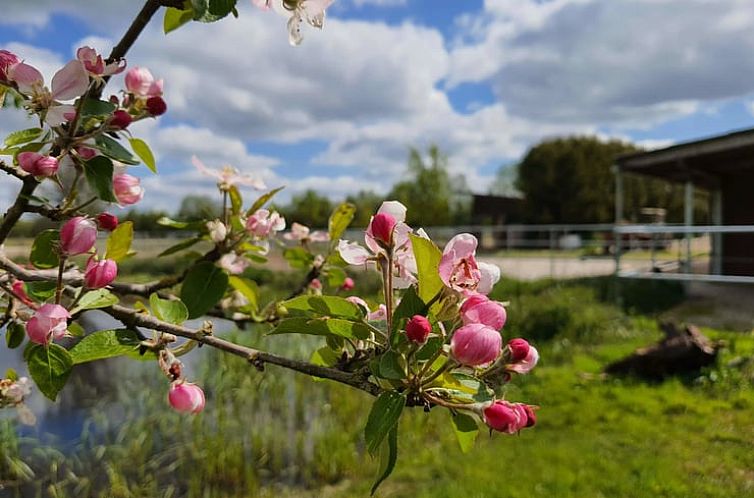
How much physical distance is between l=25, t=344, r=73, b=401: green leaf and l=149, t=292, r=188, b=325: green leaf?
0.48 ft

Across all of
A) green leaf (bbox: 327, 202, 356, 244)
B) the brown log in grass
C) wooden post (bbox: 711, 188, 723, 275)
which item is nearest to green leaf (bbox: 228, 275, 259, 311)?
green leaf (bbox: 327, 202, 356, 244)

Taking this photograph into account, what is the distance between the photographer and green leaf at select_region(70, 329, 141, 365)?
0.69 m

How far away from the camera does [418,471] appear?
3.44 metres

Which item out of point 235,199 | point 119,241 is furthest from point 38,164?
point 235,199

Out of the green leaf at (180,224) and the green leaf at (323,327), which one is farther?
the green leaf at (180,224)

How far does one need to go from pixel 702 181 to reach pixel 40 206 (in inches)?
476

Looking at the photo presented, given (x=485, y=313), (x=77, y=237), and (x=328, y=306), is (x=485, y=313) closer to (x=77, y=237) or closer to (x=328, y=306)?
(x=328, y=306)

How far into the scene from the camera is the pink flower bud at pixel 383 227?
0.68 metres

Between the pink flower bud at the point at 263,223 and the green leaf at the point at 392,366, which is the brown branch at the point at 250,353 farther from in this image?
the pink flower bud at the point at 263,223

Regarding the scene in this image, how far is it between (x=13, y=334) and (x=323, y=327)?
600 millimetres

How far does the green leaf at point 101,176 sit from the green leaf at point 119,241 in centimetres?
14

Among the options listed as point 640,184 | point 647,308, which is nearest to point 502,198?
point 640,184

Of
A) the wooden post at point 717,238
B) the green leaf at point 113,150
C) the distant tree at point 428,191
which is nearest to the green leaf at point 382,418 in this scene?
the green leaf at point 113,150

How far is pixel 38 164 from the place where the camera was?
79cm
